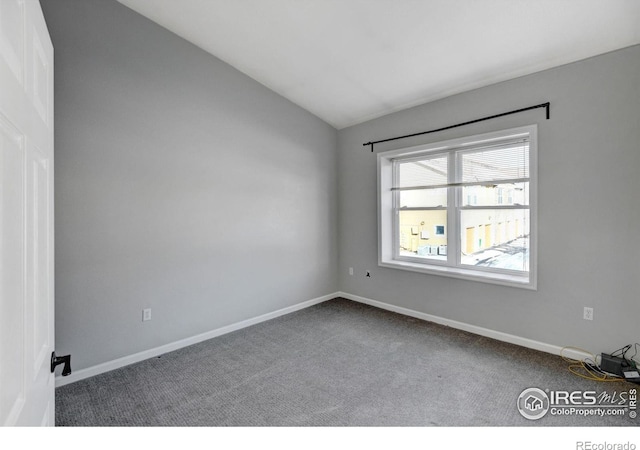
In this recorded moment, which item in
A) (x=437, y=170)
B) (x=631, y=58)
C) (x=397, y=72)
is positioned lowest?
(x=437, y=170)

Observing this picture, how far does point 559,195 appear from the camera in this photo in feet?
9.24

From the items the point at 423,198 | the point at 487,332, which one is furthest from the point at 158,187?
the point at 487,332

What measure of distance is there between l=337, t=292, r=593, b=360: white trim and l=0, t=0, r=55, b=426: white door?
357cm

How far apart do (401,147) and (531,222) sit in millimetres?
1740

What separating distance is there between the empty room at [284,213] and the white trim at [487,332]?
21 millimetres

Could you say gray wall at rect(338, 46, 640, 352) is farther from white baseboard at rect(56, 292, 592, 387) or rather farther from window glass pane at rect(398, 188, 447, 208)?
window glass pane at rect(398, 188, 447, 208)

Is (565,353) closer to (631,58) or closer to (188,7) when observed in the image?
(631,58)

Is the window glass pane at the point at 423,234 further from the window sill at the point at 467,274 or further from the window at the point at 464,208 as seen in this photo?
the window sill at the point at 467,274

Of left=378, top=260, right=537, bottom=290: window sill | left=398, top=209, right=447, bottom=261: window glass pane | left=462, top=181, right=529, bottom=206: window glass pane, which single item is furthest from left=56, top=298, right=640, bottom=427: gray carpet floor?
left=462, top=181, right=529, bottom=206: window glass pane

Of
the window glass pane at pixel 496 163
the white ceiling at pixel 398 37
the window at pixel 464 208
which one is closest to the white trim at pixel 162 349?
the window at pixel 464 208

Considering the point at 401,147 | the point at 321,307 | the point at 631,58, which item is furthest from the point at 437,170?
the point at 321,307

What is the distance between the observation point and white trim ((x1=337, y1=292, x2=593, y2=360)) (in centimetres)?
279

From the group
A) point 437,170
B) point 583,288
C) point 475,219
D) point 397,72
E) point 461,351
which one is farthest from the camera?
point 437,170

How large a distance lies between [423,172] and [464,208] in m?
0.73
